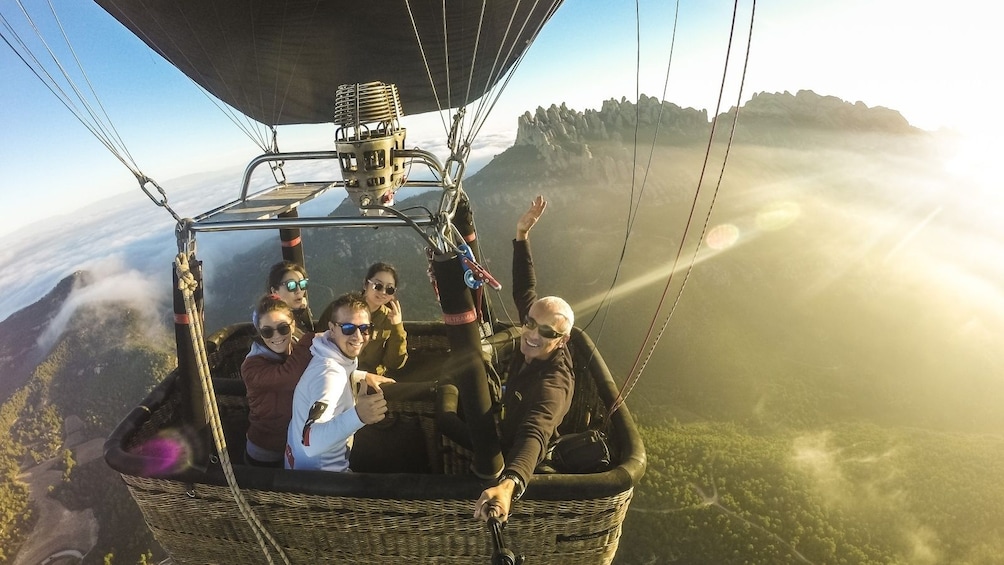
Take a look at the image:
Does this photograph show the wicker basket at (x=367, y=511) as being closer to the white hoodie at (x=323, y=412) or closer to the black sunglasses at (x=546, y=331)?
the white hoodie at (x=323, y=412)

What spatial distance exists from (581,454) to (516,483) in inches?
19.2

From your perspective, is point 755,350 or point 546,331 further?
→ point 755,350

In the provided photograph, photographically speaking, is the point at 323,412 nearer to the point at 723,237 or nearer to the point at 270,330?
the point at 270,330

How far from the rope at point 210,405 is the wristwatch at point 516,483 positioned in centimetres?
95

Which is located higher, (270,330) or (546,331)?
(270,330)

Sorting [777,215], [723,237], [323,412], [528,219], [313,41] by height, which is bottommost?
[723,237]

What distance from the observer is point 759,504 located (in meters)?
42.8

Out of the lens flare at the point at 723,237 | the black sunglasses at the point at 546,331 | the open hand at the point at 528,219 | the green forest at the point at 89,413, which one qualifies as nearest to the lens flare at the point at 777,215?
the lens flare at the point at 723,237

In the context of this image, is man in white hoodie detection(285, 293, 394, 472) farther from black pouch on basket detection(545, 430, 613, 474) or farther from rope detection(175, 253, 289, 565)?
black pouch on basket detection(545, 430, 613, 474)

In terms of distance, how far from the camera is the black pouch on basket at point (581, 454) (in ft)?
6.83

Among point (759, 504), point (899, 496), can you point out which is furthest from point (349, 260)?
point (899, 496)

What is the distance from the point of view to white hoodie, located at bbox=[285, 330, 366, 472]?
1948mm

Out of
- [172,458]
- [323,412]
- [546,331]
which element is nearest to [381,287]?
[546,331]

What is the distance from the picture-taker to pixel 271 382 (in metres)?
2.45
